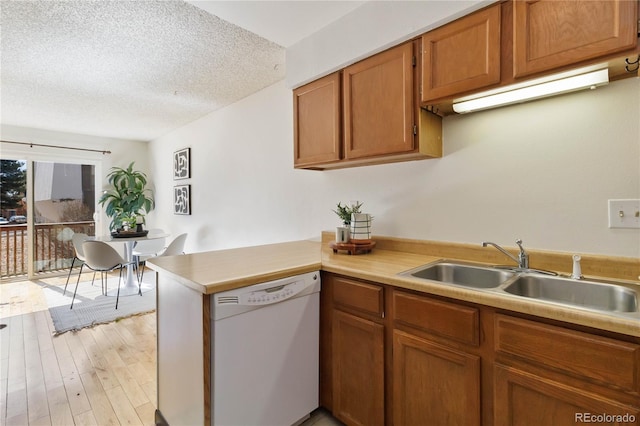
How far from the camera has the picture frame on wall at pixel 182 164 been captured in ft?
14.2

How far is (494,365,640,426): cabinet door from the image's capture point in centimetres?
86

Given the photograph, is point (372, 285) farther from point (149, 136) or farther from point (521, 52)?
point (149, 136)

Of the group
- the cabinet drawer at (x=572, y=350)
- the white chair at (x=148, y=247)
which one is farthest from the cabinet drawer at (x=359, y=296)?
the white chair at (x=148, y=247)

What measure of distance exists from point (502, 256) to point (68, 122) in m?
5.54

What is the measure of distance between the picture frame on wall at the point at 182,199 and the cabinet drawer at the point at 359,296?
11.2ft

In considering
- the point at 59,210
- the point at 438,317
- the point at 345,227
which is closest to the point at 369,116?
the point at 345,227

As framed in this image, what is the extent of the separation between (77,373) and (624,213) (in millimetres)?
3271

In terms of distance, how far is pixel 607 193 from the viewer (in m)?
1.28

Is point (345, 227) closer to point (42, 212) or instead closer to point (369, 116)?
point (369, 116)

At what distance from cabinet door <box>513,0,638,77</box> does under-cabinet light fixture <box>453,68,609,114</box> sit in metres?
0.08

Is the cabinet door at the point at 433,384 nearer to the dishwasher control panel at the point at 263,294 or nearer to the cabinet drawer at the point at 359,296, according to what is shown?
the cabinet drawer at the point at 359,296

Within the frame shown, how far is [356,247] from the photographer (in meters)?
1.89

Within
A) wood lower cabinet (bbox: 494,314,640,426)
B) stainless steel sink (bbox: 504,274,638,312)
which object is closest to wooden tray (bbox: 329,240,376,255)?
stainless steel sink (bbox: 504,274,638,312)

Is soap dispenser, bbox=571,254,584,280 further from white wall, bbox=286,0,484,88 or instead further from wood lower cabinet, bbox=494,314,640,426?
white wall, bbox=286,0,484,88
